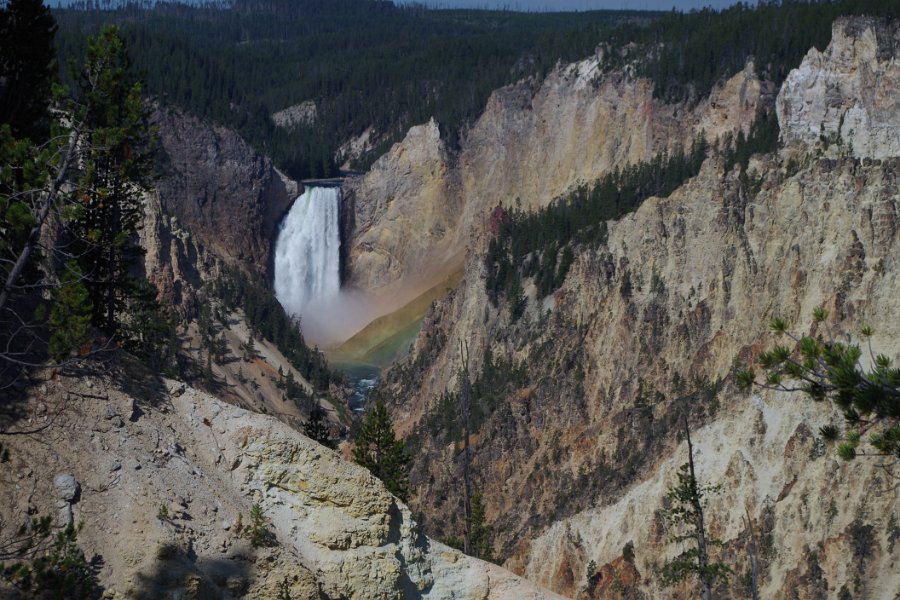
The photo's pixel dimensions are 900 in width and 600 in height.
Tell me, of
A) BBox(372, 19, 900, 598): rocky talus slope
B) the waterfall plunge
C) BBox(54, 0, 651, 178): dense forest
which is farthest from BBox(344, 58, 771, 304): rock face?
BBox(372, 19, 900, 598): rocky talus slope

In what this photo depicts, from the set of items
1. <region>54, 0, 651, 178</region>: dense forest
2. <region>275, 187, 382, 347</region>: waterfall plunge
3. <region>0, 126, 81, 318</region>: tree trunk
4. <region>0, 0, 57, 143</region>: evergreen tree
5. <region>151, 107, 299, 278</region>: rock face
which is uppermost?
<region>0, 0, 57, 143</region>: evergreen tree

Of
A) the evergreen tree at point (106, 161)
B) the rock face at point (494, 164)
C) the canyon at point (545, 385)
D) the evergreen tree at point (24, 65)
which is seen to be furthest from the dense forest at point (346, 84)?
the evergreen tree at point (24, 65)

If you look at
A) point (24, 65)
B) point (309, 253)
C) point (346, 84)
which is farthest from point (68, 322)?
point (346, 84)

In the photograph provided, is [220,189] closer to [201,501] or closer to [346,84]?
[346,84]

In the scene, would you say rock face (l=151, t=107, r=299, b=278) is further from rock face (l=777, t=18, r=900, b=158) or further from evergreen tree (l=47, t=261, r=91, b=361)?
evergreen tree (l=47, t=261, r=91, b=361)

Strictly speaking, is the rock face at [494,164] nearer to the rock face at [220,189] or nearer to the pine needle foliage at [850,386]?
the rock face at [220,189]

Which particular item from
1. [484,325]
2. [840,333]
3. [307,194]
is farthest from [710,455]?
[307,194]

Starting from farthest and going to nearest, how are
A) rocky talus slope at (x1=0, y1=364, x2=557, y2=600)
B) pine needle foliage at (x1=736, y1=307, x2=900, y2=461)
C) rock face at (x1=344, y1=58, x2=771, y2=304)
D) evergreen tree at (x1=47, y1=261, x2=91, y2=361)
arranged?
rock face at (x1=344, y1=58, x2=771, y2=304) → evergreen tree at (x1=47, y1=261, x2=91, y2=361) → rocky talus slope at (x1=0, y1=364, x2=557, y2=600) → pine needle foliage at (x1=736, y1=307, x2=900, y2=461)

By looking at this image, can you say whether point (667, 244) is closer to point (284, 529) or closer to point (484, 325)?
point (484, 325)
